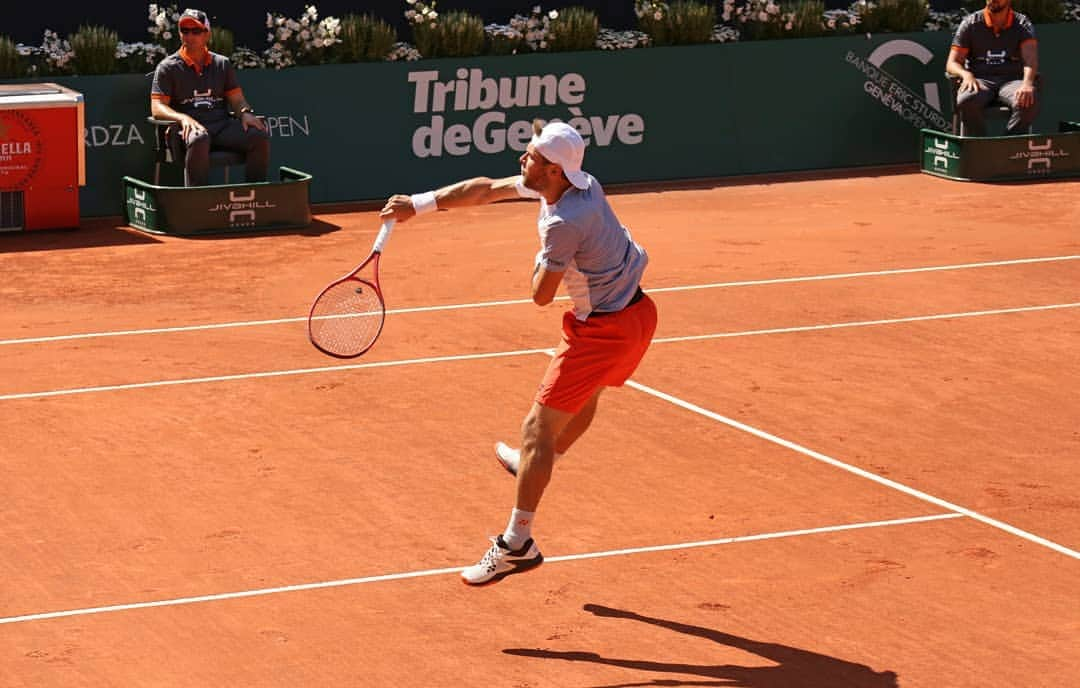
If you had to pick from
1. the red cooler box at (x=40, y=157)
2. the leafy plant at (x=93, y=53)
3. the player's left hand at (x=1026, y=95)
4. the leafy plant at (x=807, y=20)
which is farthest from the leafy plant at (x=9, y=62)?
the player's left hand at (x=1026, y=95)

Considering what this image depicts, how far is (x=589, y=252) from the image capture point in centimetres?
791

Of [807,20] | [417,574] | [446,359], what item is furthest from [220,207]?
[417,574]

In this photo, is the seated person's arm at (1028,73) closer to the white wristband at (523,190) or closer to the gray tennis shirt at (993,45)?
the gray tennis shirt at (993,45)

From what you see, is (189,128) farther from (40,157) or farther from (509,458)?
(509,458)

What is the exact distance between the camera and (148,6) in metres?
20.7

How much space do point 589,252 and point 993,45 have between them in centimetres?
1348

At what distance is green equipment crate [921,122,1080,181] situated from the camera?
20422 millimetres

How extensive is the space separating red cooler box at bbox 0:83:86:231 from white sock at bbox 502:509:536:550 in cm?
1082

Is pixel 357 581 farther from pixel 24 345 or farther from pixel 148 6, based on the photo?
pixel 148 6

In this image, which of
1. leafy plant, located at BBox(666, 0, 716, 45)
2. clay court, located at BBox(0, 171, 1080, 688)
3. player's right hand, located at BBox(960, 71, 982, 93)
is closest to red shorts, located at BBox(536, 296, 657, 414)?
clay court, located at BBox(0, 171, 1080, 688)

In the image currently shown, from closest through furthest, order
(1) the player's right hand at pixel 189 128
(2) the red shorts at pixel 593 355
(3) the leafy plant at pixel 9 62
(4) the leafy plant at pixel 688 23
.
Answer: (2) the red shorts at pixel 593 355
(1) the player's right hand at pixel 189 128
(3) the leafy plant at pixel 9 62
(4) the leafy plant at pixel 688 23

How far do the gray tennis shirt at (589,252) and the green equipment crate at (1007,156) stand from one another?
13.1 meters

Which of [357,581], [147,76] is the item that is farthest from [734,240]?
[357,581]

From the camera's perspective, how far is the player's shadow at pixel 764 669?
22.9 ft
